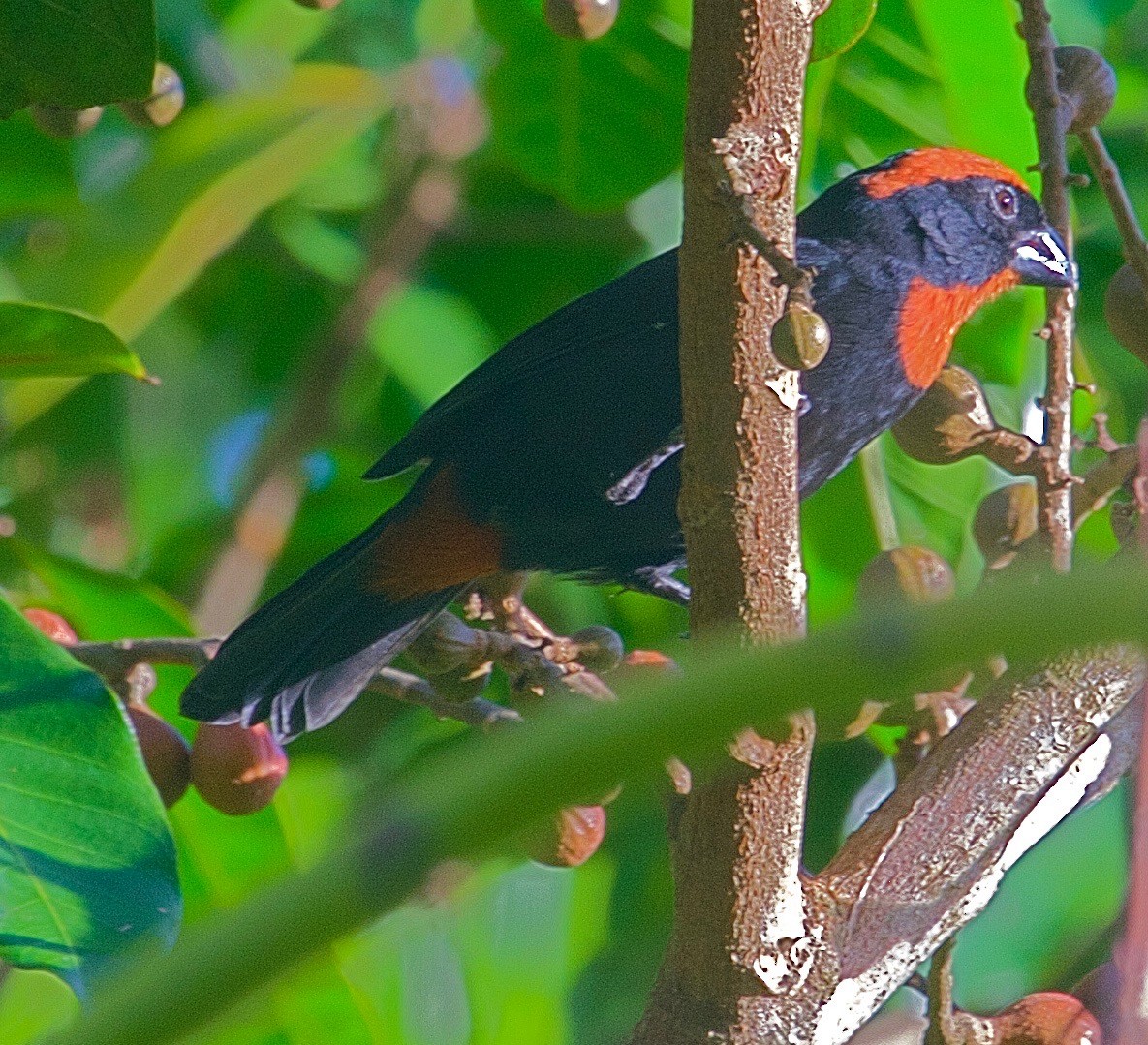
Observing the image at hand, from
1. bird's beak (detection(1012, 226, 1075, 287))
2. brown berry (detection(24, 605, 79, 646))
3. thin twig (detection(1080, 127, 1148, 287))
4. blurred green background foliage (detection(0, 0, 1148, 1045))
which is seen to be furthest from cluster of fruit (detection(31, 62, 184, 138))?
bird's beak (detection(1012, 226, 1075, 287))

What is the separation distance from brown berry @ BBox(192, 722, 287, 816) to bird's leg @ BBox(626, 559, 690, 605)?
825 mm

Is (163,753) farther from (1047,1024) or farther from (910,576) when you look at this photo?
(1047,1024)

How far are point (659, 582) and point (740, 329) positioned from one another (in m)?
1.52

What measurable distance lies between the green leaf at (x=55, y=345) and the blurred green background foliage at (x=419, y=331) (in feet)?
2.15

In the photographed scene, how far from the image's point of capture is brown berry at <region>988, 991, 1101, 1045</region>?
2.04m

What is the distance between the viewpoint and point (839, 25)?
7.85 ft

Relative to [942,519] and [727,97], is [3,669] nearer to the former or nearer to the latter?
[727,97]

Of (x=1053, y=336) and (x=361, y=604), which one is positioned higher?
(x=1053, y=336)

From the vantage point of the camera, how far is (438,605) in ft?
9.91

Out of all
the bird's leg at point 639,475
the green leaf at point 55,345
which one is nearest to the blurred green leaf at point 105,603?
the green leaf at point 55,345

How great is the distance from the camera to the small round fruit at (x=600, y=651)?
2.44 metres

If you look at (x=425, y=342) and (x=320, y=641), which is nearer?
(x=320, y=641)

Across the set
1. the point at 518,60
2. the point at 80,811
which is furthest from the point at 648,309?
the point at 80,811

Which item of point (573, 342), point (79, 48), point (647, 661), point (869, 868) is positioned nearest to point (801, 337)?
point (869, 868)
